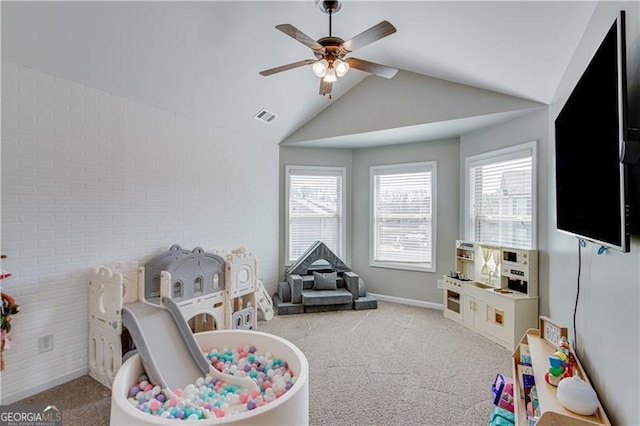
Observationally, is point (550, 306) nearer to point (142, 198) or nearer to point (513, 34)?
point (513, 34)

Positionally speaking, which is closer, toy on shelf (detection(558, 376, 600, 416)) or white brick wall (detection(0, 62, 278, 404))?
toy on shelf (detection(558, 376, 600, 416))

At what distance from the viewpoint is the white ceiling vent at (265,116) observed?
4022 mm

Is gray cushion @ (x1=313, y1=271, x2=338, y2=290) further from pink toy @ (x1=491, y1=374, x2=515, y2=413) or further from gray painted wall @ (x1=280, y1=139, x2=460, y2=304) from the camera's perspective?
pink toy @ (x1=491, y1=374, x2=515, y2=413)

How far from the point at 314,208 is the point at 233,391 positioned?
3.36 m

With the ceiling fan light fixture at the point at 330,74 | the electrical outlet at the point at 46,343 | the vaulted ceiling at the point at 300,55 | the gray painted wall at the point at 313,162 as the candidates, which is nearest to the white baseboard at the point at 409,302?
the gray painted wall at the point at 313,162

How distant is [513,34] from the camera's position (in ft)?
7.84

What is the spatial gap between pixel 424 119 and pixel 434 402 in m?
2.89

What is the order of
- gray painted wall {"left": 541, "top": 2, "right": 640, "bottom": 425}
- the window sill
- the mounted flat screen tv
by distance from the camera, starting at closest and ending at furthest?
the mounted flat screen tv
gray painted wall {"left": 541, "top": 2, "right": 640, "bottom": 425}
the window sill

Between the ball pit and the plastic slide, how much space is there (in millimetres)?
63

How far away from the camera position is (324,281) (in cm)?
449

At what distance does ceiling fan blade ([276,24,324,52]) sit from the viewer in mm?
2021

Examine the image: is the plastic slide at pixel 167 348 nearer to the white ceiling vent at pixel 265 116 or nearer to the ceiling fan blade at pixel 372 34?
the ceiling fan blade at pixel 372 34

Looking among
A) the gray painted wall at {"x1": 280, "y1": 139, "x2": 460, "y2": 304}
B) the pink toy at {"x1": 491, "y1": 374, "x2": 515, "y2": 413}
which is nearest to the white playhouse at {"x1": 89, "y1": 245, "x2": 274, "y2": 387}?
the gray painted wall at {"x1": 280, "y1": 139, "x2": 460, "y2": 304}

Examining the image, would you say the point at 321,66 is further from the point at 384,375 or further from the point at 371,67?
the point at 384,375
